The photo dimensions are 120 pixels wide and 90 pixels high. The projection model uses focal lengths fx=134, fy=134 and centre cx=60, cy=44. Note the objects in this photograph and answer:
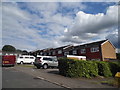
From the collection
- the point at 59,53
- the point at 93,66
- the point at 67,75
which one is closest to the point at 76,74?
the point at 67,75

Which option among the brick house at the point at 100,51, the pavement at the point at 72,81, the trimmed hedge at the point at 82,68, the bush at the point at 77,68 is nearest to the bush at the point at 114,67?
the trimmed hedge at the point at 82,68

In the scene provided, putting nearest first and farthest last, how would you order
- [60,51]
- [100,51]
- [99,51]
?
[100,51]
[99,51]
[60,51]

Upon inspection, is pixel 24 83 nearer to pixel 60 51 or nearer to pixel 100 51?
pixel 100 51

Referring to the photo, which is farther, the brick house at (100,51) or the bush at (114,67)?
the brick house at (100,51)

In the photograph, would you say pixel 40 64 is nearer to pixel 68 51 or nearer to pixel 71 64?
pixel 71 64

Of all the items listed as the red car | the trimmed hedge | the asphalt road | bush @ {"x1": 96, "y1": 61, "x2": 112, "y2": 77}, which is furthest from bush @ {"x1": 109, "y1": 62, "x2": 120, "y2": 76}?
the red car

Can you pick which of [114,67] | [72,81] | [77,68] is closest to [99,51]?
[114,67]

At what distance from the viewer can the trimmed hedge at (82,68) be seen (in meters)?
12.1

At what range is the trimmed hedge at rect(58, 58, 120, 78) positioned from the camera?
12.1 metres

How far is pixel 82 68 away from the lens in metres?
12.4

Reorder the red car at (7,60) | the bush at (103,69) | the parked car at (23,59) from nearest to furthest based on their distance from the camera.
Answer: the bush at (103,69) < the red car at (7,60) < the parked car at (23,59)

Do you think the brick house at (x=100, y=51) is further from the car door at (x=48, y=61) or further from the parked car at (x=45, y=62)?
the car door at (x=48, y=61)

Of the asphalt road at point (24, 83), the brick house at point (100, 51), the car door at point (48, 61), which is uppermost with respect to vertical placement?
the brick house at point (100, 51)

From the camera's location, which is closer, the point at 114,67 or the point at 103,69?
the point at 103,69
